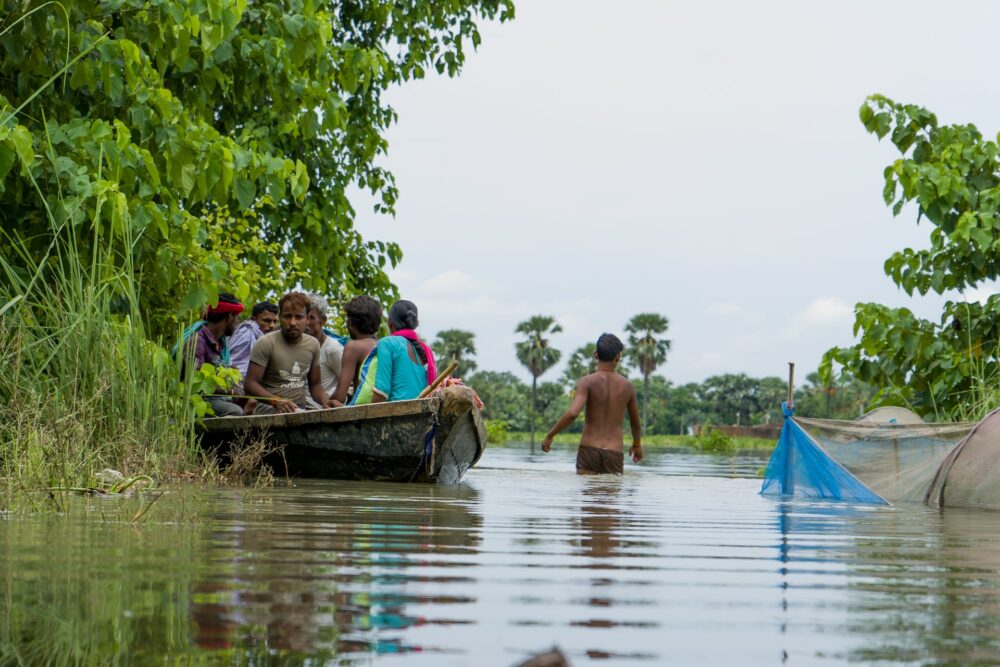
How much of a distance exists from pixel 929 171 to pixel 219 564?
32.8 feet

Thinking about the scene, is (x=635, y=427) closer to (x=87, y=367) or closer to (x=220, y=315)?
(x=220, y=315)

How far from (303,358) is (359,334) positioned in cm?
55

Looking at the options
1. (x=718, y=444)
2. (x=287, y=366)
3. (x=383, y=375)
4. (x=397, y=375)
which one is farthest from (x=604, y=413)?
(x=718, y=444)

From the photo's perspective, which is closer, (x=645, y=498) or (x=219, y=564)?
(x=219, y=564)

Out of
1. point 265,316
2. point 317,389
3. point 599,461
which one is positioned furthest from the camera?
point 599,461

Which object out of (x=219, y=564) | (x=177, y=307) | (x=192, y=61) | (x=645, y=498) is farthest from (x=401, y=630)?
(x=177, y=307)

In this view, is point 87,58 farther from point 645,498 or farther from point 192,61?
point 645,498

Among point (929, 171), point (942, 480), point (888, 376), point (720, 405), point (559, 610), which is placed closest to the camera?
point (559, 610)

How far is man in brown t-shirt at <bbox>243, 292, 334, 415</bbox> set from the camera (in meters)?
10.4

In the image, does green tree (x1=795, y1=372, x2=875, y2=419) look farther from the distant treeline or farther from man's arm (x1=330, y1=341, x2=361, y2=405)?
man's arm (x1=330, y1=341, x2=361, y2=405)

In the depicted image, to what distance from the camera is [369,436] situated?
10.2 metres

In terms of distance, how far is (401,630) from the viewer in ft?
8.61

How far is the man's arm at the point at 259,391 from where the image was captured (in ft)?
35.0

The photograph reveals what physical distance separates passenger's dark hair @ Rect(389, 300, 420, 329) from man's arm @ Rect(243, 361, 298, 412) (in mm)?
1136
